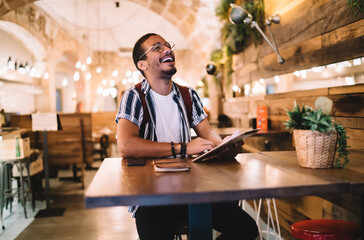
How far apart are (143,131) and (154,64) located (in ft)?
1.46

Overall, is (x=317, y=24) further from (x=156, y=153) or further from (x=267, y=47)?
(x=156, y=153)

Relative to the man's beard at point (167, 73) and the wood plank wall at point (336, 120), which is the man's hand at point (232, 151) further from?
the wood plank wall at point (336, 120)

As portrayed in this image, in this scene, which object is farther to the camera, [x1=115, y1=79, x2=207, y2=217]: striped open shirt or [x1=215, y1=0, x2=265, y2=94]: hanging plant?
[x1=215, y1=0, x2=265, y2=94]: hanging plant

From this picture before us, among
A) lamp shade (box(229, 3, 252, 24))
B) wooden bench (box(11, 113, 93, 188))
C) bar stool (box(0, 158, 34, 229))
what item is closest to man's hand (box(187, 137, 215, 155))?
lamp shade (box(229, 3, 252, 24))

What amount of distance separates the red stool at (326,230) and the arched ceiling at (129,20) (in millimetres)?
4797

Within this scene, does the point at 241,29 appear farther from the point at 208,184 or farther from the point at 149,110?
the point at 208,184

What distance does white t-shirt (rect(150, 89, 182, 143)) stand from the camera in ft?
6.49

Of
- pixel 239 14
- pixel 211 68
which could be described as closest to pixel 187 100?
pixel 239 14

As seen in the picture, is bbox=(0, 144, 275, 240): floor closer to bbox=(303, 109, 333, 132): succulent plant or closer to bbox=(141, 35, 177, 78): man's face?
bbox=(141, 35, 177, 78): man's face

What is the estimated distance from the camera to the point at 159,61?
203 centimetres

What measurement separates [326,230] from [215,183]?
82 centimetres


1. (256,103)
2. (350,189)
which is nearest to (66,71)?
(256,103)

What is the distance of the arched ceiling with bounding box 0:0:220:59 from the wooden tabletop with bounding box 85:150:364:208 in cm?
479

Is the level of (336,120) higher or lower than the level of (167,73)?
lower
